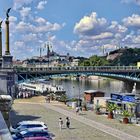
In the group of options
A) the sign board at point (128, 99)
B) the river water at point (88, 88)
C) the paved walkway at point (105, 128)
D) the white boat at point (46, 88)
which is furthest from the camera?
the river water at point (88, 88)

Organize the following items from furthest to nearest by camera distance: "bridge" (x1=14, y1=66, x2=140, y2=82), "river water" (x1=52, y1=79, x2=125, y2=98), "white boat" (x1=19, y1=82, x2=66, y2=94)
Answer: "river water" (x1=52, y1=79, x2=125, y2=98) < "white boat" (x1=19, y1=82, x2=66, y2=94) < "bridge" (x1=14, y1=66, x2=140, y2=82)

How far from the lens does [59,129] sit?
102 feet

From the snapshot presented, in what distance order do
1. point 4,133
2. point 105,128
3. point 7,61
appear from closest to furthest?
1. point 4,133
2. point 105,128
3. point 7,61

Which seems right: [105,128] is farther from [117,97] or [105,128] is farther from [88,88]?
[88,88]

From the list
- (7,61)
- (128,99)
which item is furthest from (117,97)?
(7,61)

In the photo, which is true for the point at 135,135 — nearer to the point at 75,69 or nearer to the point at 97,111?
the point at 97,111

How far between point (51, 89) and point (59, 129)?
66.2 m

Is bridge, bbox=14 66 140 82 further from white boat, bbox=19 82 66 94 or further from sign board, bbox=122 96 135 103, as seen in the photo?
sign board, bbox=122 96 135 103

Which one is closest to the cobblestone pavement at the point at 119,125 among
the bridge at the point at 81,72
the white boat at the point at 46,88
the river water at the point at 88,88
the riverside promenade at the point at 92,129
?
the riverside promenade at the point at 92,129

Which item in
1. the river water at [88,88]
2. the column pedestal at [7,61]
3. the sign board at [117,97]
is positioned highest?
the column pedestal at [7,61]

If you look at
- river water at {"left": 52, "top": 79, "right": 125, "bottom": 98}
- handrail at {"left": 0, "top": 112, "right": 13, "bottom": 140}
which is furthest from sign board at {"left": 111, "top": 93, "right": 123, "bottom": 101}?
river water at {"left": 52, "top": 79, "right": 125, "bottom": 98}

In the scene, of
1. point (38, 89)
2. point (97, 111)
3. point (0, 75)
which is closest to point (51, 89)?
point (38, 89)

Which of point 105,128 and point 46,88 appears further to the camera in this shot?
point 46,88

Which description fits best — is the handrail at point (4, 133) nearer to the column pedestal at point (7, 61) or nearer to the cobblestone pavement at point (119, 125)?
the cobblestone pavement at point (119, 125)
